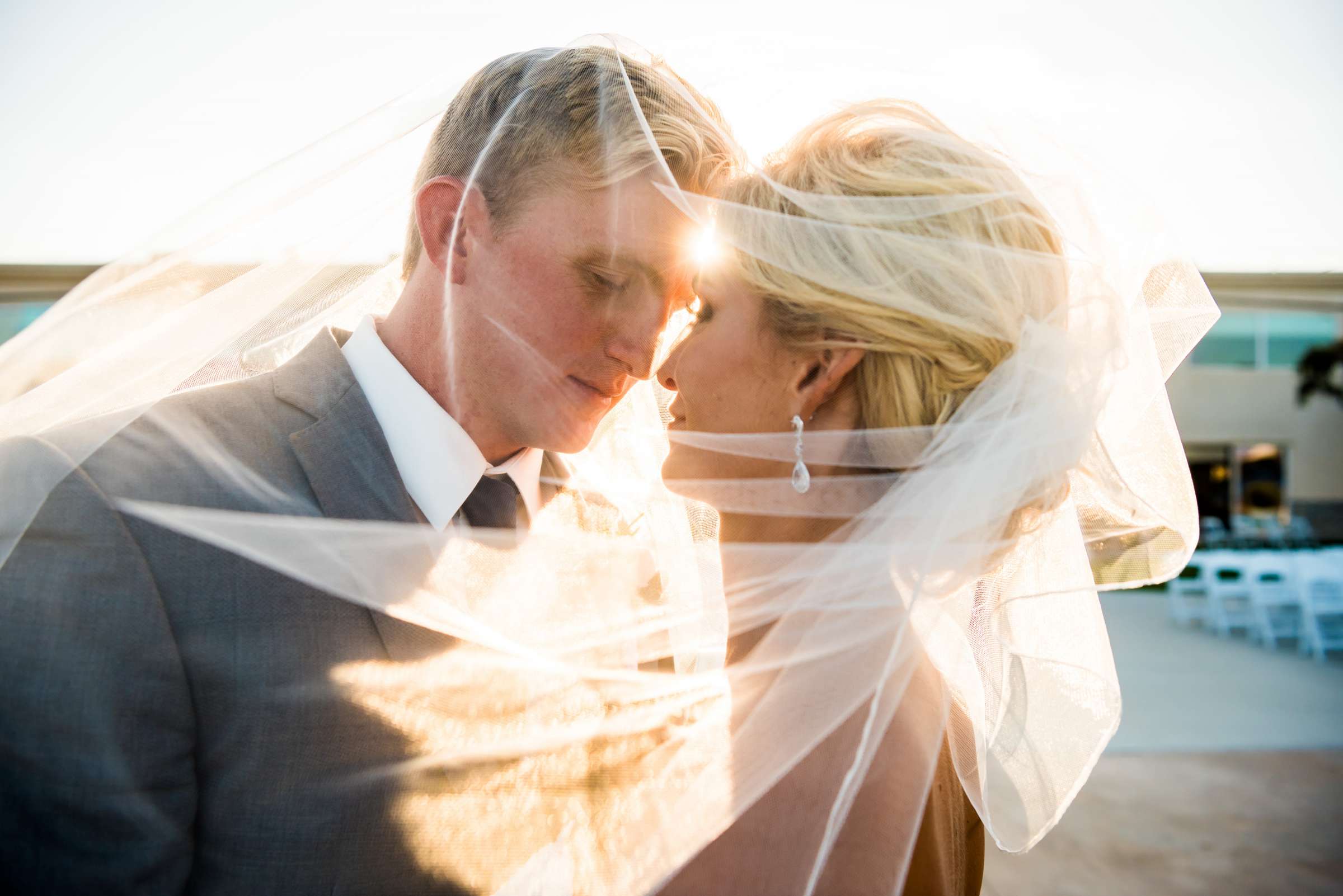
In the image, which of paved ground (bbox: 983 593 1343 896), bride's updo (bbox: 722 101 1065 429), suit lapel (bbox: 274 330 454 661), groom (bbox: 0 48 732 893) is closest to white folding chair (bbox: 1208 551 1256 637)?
paved ground (bbox: 983 593 1343 896)

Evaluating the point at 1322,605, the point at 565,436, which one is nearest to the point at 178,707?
the point at 565,436

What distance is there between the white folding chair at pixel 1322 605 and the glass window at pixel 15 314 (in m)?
10.8

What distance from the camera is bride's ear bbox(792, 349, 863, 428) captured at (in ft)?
5.46

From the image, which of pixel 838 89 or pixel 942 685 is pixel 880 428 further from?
pixel 838 89

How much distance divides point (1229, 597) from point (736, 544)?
11.3 m

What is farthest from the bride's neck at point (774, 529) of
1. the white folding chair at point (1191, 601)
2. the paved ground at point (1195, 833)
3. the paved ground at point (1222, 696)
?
the white folding chair at point (1191, 601)

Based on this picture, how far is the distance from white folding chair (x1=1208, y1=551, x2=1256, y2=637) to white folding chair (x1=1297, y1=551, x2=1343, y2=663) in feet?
2.56

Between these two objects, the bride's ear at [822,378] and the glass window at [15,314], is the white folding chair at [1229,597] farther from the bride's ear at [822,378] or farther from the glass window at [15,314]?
the glass window at [15,314]

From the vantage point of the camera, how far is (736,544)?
179 centimetres

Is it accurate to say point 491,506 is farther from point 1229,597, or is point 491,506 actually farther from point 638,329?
point 1229,597

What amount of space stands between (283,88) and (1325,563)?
36.5 feet

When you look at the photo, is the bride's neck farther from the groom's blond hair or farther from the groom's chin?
the groom's blond hair

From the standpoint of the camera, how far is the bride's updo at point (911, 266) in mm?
1571

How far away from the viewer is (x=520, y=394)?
184 centimetres
